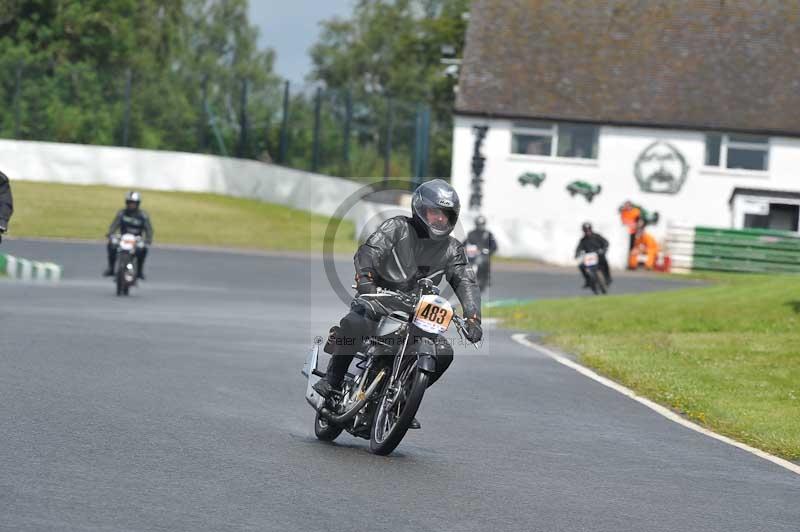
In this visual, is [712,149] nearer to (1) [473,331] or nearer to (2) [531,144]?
(2) [531,144]

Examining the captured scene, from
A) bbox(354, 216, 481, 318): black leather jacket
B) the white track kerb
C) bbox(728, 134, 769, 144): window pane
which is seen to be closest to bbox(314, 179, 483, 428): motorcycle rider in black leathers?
bbox(354, 216, 481, 318): black leather jacket

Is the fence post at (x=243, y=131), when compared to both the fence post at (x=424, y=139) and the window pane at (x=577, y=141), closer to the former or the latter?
the fence post at (x=424, y=139)

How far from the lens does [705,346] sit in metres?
19.5

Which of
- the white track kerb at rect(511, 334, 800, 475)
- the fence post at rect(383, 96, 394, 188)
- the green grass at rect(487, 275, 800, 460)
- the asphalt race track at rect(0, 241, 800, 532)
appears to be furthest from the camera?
the fence post at rect(383, 96, 394, 188)

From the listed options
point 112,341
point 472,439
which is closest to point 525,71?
point 112,341

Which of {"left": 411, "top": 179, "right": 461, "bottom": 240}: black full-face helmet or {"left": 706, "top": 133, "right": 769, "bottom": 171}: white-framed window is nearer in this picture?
{"left": 411, "top": 179, "right": 461, "bottom": 240}: black full-face helmet

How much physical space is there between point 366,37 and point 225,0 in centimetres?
1151

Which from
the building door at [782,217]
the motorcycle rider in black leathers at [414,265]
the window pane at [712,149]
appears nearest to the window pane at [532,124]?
the window pane at [712,149]

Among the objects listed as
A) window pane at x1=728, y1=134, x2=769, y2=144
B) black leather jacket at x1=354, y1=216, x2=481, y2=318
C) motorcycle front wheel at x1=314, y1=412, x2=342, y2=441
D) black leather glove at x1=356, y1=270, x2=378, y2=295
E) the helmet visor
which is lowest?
motorcycle front wheel at x1=314, y1=412, x2=342, y2=441

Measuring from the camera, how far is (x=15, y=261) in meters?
30.3

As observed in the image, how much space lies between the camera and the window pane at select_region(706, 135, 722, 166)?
4956cm

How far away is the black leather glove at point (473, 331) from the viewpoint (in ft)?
28.8

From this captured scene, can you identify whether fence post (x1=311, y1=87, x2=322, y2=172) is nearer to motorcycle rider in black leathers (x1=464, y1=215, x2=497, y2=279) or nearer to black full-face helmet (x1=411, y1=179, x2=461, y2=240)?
motorcycle rider in black leathers (x1=464, y1=215, x2=497, y2=279)

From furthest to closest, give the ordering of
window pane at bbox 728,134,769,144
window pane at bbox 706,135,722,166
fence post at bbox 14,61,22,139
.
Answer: fence post at bbox 14,61,22,139 < window pane at bbox 706,135,722,166 < window pane at bbox 728,134,769,144
